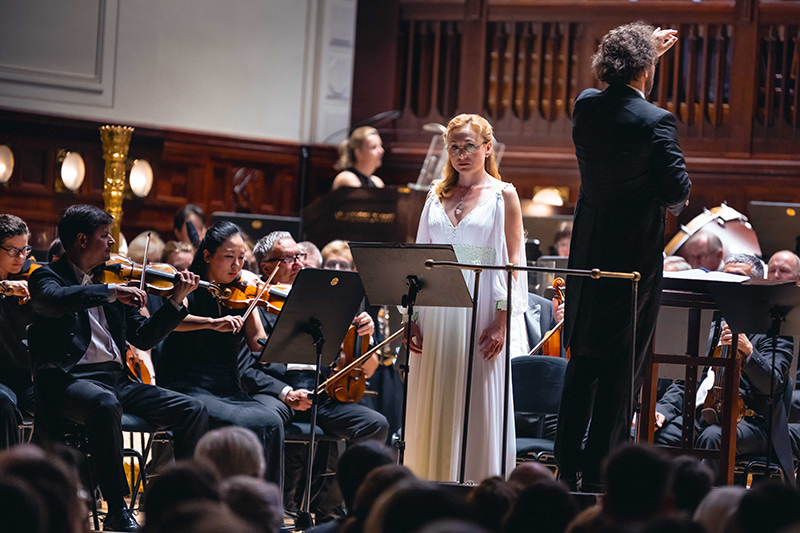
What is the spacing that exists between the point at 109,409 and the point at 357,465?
5.00 feet

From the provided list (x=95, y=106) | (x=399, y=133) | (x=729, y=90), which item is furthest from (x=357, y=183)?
(x=729, y=90)

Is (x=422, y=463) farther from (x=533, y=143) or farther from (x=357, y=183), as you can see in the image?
(x=533, y=143)

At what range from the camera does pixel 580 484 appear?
3359 millimetres

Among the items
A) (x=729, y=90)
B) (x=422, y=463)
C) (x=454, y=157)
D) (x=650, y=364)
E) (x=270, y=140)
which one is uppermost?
(x=729, y=90)

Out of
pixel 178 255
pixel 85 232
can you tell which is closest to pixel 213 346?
pixel 85 232

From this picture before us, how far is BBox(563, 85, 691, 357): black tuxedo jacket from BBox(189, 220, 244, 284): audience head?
1.58 metres

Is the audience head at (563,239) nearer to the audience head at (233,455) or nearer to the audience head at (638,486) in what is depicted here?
the audience head at (233,455)

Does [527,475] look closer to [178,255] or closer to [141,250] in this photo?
[178,255]

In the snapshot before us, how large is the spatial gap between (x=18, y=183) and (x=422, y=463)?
568 cm

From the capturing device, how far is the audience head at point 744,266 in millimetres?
5086

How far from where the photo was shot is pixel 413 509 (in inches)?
77.9

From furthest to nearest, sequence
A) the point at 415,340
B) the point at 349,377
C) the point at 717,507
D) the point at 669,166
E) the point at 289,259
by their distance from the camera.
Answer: the point at 289,259, the point at 349,377, the point at 415,340, the point at 669,166, the point at 717,507

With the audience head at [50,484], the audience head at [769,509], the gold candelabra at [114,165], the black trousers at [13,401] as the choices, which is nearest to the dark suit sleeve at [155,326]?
the black trousers at [13,401]

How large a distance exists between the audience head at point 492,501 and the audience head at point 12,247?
2.67 m
